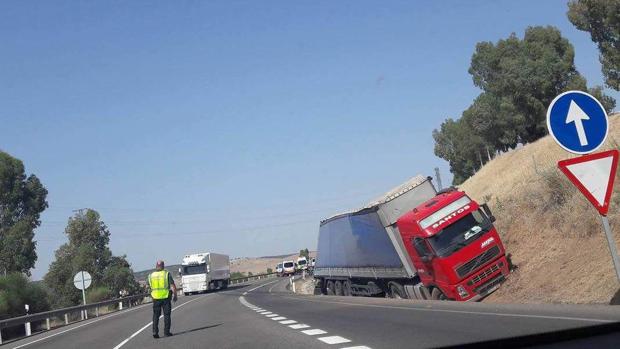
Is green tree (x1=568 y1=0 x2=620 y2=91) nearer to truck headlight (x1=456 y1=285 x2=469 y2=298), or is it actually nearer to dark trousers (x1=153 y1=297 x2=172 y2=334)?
truck headlight (x1=456 y1=285 x2=469 y2=298)

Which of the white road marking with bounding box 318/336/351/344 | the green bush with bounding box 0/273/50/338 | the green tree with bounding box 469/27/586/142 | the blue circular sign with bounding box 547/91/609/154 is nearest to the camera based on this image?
the blue circular sign with bounding box 547/91/609/154

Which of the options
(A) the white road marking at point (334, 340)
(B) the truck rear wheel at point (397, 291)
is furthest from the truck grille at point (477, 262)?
(A) the white road marking at point (334, 340)

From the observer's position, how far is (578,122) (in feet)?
32.8

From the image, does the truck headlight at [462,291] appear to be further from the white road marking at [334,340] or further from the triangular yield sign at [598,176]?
the triangular yield sign at [598,176]

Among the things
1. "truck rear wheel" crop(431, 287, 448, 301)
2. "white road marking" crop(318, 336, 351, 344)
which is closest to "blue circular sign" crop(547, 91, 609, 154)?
"white road marking" crop(318, 336, 351, 344)

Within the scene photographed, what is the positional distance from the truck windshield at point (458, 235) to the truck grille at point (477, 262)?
50 centimetres

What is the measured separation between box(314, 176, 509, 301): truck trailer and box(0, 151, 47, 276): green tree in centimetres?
4590

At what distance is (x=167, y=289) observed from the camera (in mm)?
16562

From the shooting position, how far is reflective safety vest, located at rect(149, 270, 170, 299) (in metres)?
16.5

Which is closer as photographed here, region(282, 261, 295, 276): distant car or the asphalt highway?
the asphalt highway

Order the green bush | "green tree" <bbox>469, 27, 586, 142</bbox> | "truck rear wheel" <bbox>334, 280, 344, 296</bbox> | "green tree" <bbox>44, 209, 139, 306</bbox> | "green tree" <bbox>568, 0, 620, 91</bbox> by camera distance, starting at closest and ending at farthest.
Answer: "truck rear wheel" <bbox>334, 280, 344, 296</bbox>
the green bush
"green tree" <bbox>568, 0, 620, 91</bbox>
"green tree" <bbox>469, 27, 586, 142</bbox>
"green tree" <bbox>44, 209, 139, 306</bbox>

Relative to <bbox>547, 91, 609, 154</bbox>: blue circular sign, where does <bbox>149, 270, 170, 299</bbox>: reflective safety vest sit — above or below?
below

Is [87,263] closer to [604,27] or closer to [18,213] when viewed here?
[18,213]

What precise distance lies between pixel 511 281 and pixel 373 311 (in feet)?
14.4
